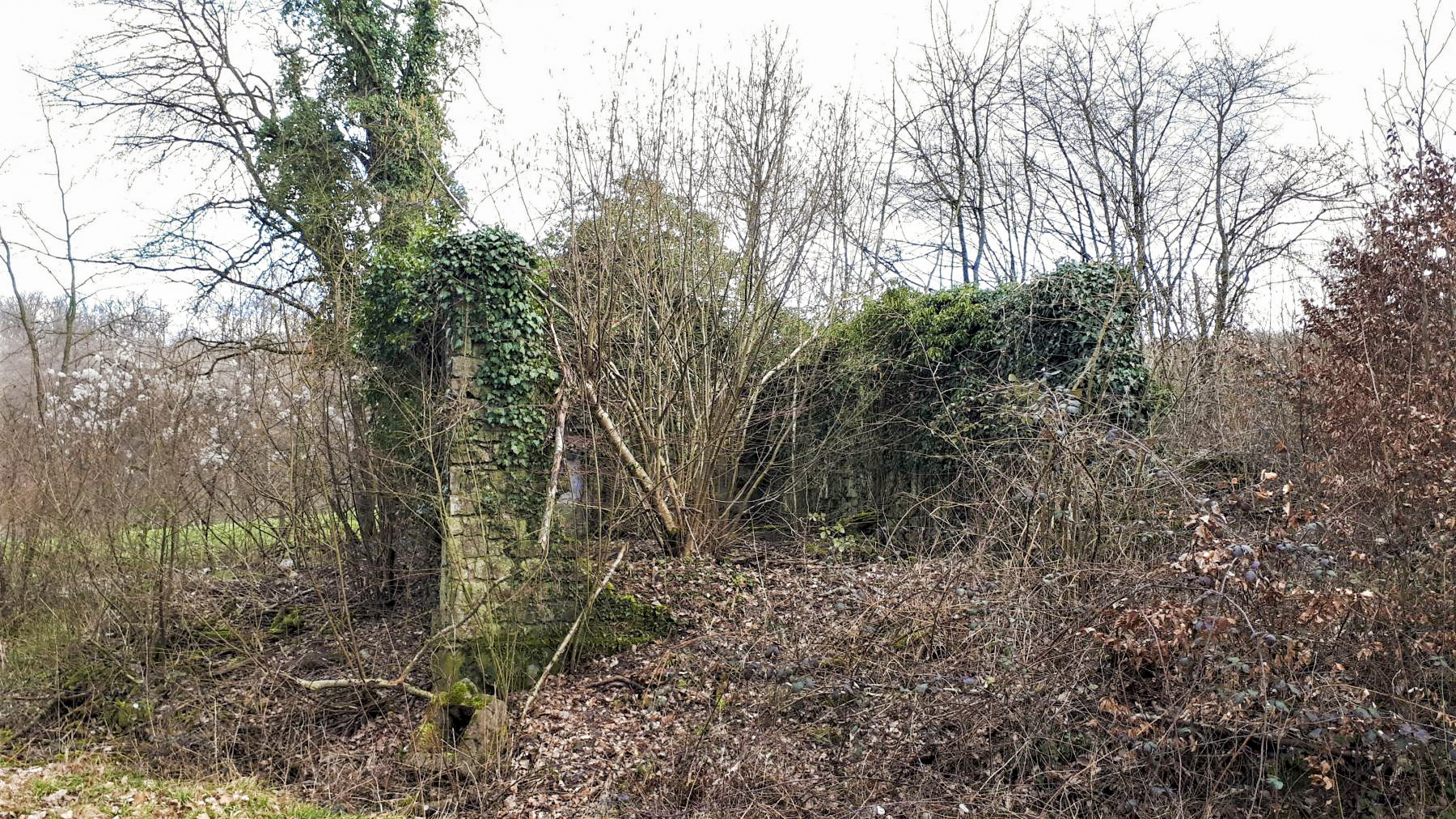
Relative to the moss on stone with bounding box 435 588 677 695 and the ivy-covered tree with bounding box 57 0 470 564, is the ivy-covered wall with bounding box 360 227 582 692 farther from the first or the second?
the ivy-covered tree with bounding box 57 0 470 564

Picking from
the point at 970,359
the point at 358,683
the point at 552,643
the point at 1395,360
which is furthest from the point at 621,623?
the point at 1395,360

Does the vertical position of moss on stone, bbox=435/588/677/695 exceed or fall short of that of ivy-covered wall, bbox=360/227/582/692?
it falls short

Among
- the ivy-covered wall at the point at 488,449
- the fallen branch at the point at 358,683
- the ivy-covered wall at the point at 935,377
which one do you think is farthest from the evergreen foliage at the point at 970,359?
the fallen branch at the point at 358,683

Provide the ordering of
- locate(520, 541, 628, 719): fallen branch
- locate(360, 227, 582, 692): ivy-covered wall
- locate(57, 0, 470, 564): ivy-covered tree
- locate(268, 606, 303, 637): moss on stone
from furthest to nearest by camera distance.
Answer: locate(57, 0, 470, 564): ivy-covered tree → locate(268, 606, 303, 637): moss on stone → locate(360, 227, 582, 692): ivy-covered wall → locate(520, 541, 628, 719): fallen branch

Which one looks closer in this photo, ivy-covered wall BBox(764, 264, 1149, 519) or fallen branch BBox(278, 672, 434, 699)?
fallen branch BBox(278, 672, 434, 699)

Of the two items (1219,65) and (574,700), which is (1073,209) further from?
(574,700)

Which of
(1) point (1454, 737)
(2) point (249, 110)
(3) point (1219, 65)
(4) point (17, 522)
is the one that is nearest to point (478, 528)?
(4) point (17, 522)

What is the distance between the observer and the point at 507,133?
8.46 m

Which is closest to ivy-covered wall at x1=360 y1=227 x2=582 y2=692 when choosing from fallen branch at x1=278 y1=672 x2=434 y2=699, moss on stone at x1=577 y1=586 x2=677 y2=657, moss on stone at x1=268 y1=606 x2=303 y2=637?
moss on stone at x1=577 y1=586 x2=677 y2=657

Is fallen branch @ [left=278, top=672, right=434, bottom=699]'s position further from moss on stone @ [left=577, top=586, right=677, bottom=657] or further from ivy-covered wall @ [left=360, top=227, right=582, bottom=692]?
moss on stone @ [left=577, top=586, right=677, bottom=657]

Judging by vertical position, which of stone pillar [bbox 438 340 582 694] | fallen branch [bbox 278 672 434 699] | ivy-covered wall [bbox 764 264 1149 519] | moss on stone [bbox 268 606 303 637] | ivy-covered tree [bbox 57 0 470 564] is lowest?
fallen branch [bbox 278 672 434 699]

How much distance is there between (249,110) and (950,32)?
12.0m

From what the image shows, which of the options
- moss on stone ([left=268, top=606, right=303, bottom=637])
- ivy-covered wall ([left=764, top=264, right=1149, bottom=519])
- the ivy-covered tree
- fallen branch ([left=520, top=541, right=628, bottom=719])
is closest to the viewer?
fallen branch ([left=520, top=541, right=628, bottom=719])

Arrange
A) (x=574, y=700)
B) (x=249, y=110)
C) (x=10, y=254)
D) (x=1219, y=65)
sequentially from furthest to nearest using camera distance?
(x=1219, y=65) < (x=249, y=110) < (x=10, y=254) < (x=574, y=700)
